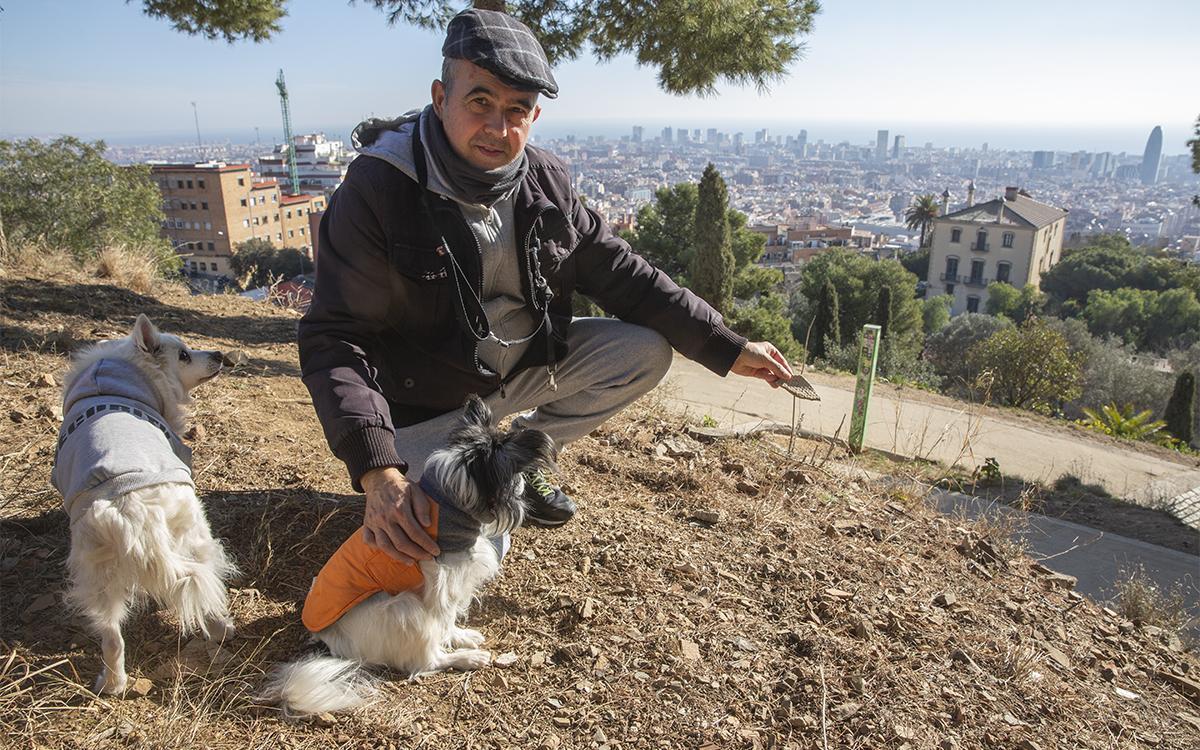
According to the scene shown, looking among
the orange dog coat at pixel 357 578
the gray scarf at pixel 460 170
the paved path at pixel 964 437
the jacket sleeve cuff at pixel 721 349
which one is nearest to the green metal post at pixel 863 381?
the paved path at pixel 964 437

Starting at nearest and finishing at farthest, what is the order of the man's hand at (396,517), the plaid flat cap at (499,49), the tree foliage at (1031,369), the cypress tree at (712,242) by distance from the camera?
the man's hand at (396,517), the plaid flat cap at (499,49), the tree foliage at (1031,369), the cypress tree at (712,242)

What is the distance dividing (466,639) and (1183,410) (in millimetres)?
18893

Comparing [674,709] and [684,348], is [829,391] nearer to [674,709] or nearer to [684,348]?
→ [684,348]

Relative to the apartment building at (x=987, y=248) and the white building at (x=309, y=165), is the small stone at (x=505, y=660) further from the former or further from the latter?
the white building at (x=309, y=165)

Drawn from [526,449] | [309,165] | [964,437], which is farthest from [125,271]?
[309,165]

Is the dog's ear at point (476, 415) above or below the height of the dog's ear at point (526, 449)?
above

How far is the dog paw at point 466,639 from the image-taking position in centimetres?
221

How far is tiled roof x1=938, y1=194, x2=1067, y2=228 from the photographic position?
56.3 meters

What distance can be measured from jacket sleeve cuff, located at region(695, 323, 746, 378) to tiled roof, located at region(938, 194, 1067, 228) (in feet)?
209

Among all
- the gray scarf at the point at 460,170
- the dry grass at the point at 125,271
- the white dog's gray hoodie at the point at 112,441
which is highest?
the gray scarf at the point at 460,170

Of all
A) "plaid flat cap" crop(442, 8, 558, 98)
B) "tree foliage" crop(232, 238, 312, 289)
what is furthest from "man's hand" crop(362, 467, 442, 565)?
"tree foliage" crop(232, 238, 312, 289)

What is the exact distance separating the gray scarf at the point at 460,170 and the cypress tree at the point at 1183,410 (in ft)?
60.3

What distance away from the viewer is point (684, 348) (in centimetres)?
273

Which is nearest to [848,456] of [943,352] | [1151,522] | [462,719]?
[1151,522]
